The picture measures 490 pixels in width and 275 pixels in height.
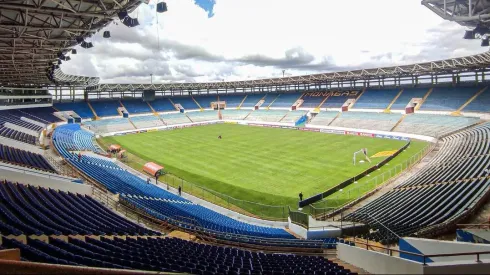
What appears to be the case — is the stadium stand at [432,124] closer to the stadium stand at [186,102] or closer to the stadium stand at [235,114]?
the stadium stand at [235,114]

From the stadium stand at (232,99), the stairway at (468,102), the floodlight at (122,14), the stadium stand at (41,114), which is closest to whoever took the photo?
the floodlight at (122,14)

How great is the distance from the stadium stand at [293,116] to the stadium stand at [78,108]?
1447 inches

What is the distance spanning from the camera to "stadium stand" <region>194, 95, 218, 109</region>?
79.4 metres

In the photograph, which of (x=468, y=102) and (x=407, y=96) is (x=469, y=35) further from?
(x=407, y=96)

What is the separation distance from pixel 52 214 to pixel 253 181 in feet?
56.0

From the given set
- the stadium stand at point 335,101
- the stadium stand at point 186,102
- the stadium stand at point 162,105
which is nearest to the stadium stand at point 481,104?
the stadium stand at point 335,101

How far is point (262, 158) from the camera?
112ft

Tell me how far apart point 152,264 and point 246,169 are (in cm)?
2361

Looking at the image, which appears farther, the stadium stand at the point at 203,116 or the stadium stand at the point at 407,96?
the stadium stand at the point at 203,116

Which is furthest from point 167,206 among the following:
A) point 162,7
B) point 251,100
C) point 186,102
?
point 186,102

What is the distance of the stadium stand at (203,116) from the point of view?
71.4 meters

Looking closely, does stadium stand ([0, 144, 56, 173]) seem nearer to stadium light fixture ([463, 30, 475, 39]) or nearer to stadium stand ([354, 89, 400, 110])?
stadium light fixture ([463, 30, 475, 39])

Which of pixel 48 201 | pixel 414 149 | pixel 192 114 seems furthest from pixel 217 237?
pixel 192 114

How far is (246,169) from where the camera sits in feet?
99.2
